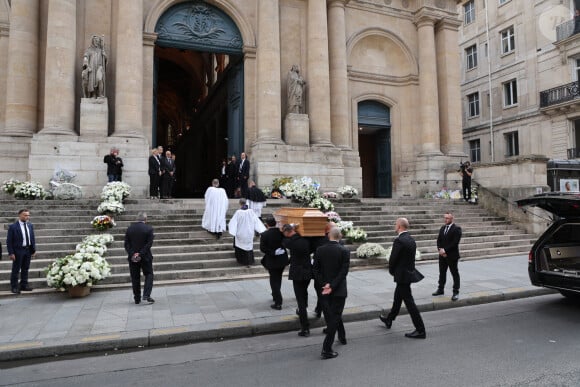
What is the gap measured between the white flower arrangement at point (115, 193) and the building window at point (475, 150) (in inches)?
1096

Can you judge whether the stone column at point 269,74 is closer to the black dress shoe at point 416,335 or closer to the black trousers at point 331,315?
the black dress shoe at point 416,335

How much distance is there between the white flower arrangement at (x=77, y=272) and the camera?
7738 millimetres

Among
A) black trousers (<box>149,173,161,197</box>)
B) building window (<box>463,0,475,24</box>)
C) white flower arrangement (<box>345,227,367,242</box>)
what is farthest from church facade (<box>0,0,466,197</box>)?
building window (<box>463,0,475,24</box>)

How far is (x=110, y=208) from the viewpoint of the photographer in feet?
37.9

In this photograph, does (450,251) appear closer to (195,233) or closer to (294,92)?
(195,233)

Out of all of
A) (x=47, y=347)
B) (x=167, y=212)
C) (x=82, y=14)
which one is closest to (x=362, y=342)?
(x=47, y=347)

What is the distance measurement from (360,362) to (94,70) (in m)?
14.6

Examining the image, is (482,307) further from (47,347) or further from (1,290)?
(1,290)

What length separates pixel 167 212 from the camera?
41.5 ft

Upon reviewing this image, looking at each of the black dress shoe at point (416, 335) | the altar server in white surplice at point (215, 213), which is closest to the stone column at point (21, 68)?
the altar server in white surplice at point (215, 213)

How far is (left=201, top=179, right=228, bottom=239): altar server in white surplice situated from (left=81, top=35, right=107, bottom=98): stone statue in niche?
7.26 m

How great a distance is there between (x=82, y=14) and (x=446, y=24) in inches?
707

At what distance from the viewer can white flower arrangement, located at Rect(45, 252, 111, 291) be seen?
25.4ft

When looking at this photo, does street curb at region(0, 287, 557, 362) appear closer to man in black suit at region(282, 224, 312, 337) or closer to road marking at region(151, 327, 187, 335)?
road marking at region(151, 327, 187, 335)
